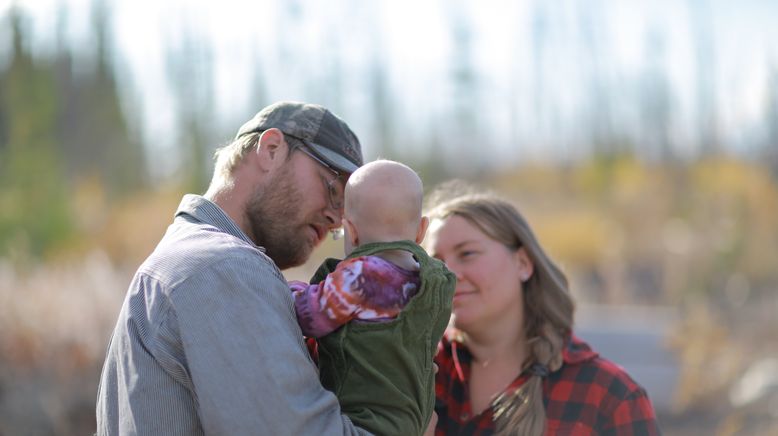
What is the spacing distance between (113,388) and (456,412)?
1.36 meters

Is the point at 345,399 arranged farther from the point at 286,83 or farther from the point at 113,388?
the point at 286,83

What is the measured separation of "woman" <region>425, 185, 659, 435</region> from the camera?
2920 mm

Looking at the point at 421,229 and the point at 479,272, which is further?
the point at 479,272

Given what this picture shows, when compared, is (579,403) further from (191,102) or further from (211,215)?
(191,102)

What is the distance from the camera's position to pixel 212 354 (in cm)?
191

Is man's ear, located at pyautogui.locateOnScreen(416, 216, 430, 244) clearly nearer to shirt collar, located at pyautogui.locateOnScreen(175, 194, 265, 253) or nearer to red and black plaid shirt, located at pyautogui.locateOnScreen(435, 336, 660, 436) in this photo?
shirt collar, located at pyautogui.locateOnScreen(175, 194, 265, 253)

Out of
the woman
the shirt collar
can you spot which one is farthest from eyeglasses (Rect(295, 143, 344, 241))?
the woman

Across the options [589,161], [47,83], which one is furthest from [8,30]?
[589,161]

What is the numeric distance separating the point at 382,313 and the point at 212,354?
1.32 ft

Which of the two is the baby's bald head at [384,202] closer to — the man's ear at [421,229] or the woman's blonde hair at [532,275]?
the man's ear at [421,229]

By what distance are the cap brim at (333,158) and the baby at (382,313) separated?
0.49 ft

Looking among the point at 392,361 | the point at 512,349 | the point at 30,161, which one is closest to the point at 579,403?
the point at 512,349

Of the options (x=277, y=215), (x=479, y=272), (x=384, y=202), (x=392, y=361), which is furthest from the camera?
(x=479, y=272)

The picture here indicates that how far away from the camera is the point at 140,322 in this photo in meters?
2.03
